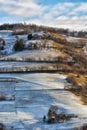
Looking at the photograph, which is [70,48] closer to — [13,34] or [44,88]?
[13,34]

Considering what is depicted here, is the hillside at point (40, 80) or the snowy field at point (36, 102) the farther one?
the hillside at point (40, 80)

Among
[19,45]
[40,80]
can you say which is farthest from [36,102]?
[19,45]

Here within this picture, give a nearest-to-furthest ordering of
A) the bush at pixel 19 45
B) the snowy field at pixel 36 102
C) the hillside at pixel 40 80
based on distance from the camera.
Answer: the snowy field at pixel 36 102 < the hillside at pixel 40 80 < the bush at pixel 19 45

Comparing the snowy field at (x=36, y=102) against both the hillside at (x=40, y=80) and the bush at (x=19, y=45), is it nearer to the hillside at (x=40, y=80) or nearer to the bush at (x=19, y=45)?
the hillside at (x=40, y=80)

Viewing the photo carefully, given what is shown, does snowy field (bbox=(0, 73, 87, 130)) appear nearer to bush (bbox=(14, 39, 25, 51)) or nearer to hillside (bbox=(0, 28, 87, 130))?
hillside (bbox=(0, 28, 87, 130))

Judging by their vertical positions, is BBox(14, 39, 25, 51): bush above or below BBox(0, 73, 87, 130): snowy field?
above

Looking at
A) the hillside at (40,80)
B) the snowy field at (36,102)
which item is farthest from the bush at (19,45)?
the snowy field at (36,102)

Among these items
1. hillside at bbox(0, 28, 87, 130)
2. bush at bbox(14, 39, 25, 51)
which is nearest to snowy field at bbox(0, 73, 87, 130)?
hillside at bbox(0, 28, 87, 130)

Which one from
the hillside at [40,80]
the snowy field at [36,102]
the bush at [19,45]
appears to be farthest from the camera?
the bush at [19,45]

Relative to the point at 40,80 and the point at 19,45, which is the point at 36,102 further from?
the point at 19,45
